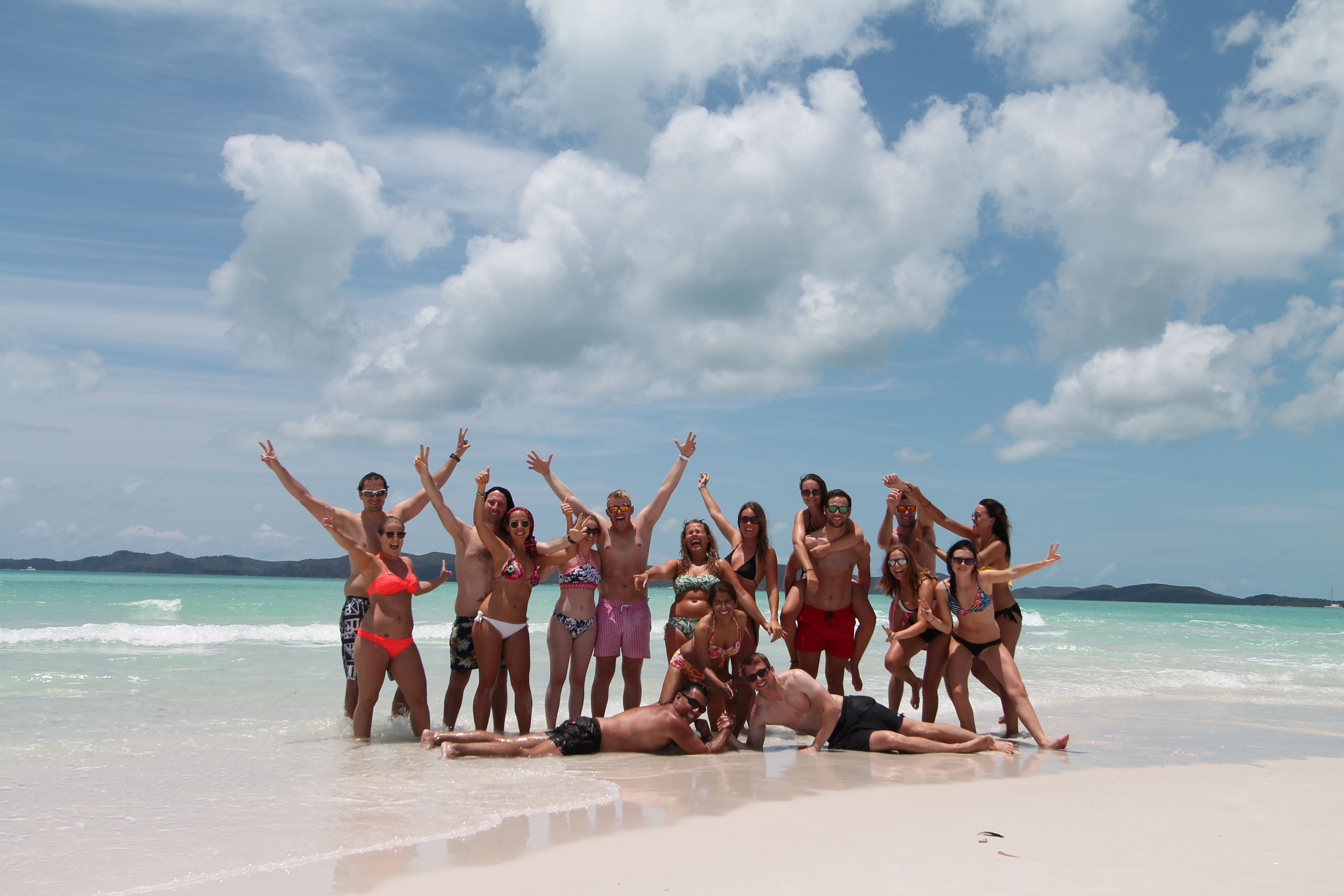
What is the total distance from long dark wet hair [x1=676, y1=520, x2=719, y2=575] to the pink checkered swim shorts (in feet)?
1.38

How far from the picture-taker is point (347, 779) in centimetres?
618

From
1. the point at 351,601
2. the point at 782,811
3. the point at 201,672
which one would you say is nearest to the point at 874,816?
the point at 782,811

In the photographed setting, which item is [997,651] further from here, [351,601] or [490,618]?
[351,601]

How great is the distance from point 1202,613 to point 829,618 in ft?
203

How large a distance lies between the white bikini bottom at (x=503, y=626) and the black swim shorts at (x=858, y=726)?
276 cm

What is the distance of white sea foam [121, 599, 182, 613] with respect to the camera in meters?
26.9

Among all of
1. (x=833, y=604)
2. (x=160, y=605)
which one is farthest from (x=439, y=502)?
(x=160, y=605)

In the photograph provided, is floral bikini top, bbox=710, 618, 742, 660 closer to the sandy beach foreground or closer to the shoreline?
the shoreline

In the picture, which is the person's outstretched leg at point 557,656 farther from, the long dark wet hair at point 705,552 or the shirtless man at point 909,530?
the shirtless man at point 909,530

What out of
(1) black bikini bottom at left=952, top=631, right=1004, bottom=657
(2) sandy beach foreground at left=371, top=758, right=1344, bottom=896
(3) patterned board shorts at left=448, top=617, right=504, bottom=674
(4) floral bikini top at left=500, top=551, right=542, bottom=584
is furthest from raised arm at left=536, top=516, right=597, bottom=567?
(1) black bikini bottom at left=952, top=631, right=1004, bottom=657

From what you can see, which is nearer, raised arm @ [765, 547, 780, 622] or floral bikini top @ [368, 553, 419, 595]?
floral bikini top @ [368, 553, 419, 595]

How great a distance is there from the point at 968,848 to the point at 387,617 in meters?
4.52

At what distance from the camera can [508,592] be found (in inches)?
286

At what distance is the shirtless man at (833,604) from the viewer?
7941mm
